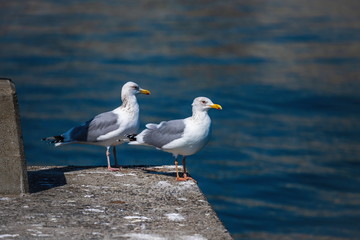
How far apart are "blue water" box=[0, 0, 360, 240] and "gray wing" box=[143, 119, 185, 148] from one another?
6413 mm

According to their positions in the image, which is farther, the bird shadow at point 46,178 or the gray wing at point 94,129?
the gray wing at point 94,129

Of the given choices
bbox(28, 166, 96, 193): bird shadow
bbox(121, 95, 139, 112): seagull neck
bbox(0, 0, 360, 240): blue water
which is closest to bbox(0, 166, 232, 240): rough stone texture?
bbox(28, 166, 96, 193): bird shadow

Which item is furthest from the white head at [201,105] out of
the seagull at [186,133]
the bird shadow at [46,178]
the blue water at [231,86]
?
the blue water at [231,86]

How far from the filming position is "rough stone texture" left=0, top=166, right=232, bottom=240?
5906 mm

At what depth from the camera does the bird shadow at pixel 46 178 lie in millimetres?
7067

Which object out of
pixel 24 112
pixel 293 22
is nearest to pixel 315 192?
pixel 24 112

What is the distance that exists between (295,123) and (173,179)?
1265cm

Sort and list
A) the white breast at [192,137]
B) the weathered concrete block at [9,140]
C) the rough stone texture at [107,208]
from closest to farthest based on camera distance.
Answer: the rough stone texture at [107,208] < the weathered concrete block at [9,140] < the white breast at [192,137]

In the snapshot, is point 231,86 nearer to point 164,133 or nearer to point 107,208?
point 164,133

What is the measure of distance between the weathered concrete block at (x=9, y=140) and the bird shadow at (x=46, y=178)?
362 millimetres

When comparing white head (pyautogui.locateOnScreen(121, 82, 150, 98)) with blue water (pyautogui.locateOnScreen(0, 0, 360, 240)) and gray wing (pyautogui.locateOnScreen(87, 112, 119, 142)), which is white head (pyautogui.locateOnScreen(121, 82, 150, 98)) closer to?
gray wing (pyautogui.locateOnScreen(87, 112, 119, 142))

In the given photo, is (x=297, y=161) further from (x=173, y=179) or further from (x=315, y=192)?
(x=173, y=179)

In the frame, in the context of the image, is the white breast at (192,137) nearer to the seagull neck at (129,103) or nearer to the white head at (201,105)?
the white head at (201,105)

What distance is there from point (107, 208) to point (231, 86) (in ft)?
52.4
